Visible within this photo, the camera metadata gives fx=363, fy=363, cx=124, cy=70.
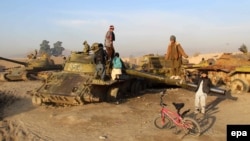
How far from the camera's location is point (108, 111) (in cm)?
1205

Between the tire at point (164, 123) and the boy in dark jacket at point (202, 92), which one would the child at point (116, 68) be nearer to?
the boy in dark jacket at point (202, 92)

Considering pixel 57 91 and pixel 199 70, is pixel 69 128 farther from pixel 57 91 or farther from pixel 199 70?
pixel 199 70

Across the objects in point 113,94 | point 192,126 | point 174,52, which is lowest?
point 192,126

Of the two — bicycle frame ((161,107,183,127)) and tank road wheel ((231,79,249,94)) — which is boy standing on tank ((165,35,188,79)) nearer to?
tank road wheel ((231,79,249,94))

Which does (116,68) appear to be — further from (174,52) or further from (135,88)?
(174,52)

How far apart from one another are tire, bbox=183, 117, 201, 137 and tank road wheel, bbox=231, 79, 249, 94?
8.42 m

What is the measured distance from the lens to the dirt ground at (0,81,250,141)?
9344mm

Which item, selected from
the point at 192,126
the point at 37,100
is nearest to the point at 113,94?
the point at 37,100

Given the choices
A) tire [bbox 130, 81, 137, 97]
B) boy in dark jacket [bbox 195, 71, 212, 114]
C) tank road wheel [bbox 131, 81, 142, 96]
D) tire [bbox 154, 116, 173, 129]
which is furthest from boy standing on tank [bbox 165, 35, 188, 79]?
tire [bbox 154, 116, 173, 129]

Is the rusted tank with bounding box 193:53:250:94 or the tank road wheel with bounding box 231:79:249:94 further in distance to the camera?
the rusted tank with bounding box 193:53:250:94

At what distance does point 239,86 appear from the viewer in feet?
56.0

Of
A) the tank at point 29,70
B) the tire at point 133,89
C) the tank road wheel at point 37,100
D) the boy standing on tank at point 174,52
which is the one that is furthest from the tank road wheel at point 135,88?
the tank at point 29,70

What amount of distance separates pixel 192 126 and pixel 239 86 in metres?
8.98

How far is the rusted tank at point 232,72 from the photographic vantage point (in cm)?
1698
